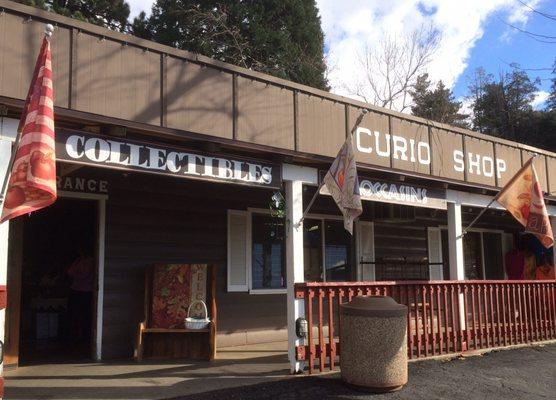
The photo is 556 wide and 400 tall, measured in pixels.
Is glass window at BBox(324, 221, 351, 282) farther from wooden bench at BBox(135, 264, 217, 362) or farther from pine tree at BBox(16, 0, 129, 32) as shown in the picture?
pine tree at BBox(16, 0, 129, 32)

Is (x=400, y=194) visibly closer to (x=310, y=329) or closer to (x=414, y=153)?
(x=414, y=153)

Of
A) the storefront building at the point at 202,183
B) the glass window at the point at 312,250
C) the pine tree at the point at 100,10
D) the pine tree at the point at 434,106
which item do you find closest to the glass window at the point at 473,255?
the storefront building at the point at 202,183

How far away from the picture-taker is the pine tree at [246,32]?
84.4ft

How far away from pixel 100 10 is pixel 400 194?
20326 millimetres

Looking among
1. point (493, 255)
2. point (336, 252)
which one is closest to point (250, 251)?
point (336, 252)

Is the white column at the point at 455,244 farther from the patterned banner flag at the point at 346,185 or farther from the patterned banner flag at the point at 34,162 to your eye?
the patterned banner flag at the point at 34,162

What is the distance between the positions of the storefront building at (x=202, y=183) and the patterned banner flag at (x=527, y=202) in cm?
88

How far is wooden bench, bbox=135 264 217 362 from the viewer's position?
8.02 m

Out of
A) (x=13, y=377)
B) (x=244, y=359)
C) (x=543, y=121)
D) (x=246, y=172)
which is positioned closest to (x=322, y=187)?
(x=246, y=172)

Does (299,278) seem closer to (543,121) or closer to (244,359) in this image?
(244,359)

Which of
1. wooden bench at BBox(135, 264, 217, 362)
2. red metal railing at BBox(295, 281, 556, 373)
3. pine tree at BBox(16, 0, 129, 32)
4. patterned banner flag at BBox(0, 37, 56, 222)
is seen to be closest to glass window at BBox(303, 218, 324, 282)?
red metal railing at BBox(295, 281, 556, 373)

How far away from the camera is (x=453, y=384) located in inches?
269

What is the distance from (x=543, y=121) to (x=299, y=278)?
37.2 metres

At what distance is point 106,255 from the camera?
8.09 metres
